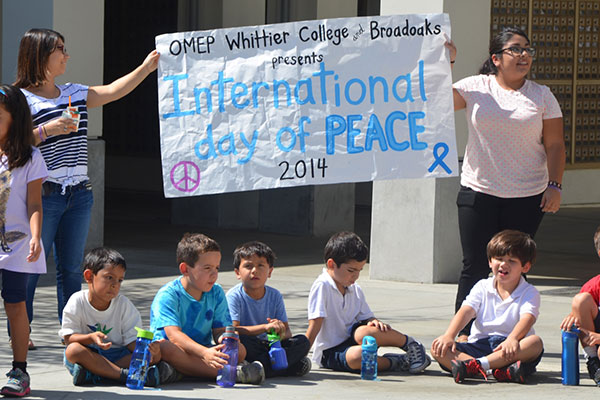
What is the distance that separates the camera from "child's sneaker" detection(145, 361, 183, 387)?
6.40 meters

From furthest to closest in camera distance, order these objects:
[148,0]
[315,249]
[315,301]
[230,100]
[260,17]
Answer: [148,0] → [260,17] → [315,249] → [230,100] → [315,301]

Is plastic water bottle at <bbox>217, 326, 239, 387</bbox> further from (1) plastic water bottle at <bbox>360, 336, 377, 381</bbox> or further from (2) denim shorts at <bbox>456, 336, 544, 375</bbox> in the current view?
(2) denim shorts at <bbox>456, 336, 544, 375</bbox>

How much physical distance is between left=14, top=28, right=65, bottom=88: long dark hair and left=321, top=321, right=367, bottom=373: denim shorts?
2194 mm

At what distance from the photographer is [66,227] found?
7.31 meters

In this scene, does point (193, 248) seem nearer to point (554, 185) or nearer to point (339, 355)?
point (339, 355)

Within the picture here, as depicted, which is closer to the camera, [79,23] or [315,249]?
[79,23]

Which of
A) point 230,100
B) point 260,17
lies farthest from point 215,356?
point 260,17

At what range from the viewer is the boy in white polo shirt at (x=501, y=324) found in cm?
669

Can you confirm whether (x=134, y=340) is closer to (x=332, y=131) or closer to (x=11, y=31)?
(x=332, y=131)

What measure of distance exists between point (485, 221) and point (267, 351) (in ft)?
4.91

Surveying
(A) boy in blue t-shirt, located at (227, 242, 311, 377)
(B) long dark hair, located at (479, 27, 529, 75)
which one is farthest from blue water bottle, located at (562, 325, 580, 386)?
(B) long dark hair, located at (479, 27, 529, 75)

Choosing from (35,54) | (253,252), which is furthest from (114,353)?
(35,54)

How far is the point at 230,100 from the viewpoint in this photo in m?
7.66

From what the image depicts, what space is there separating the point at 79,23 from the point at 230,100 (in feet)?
16.3
